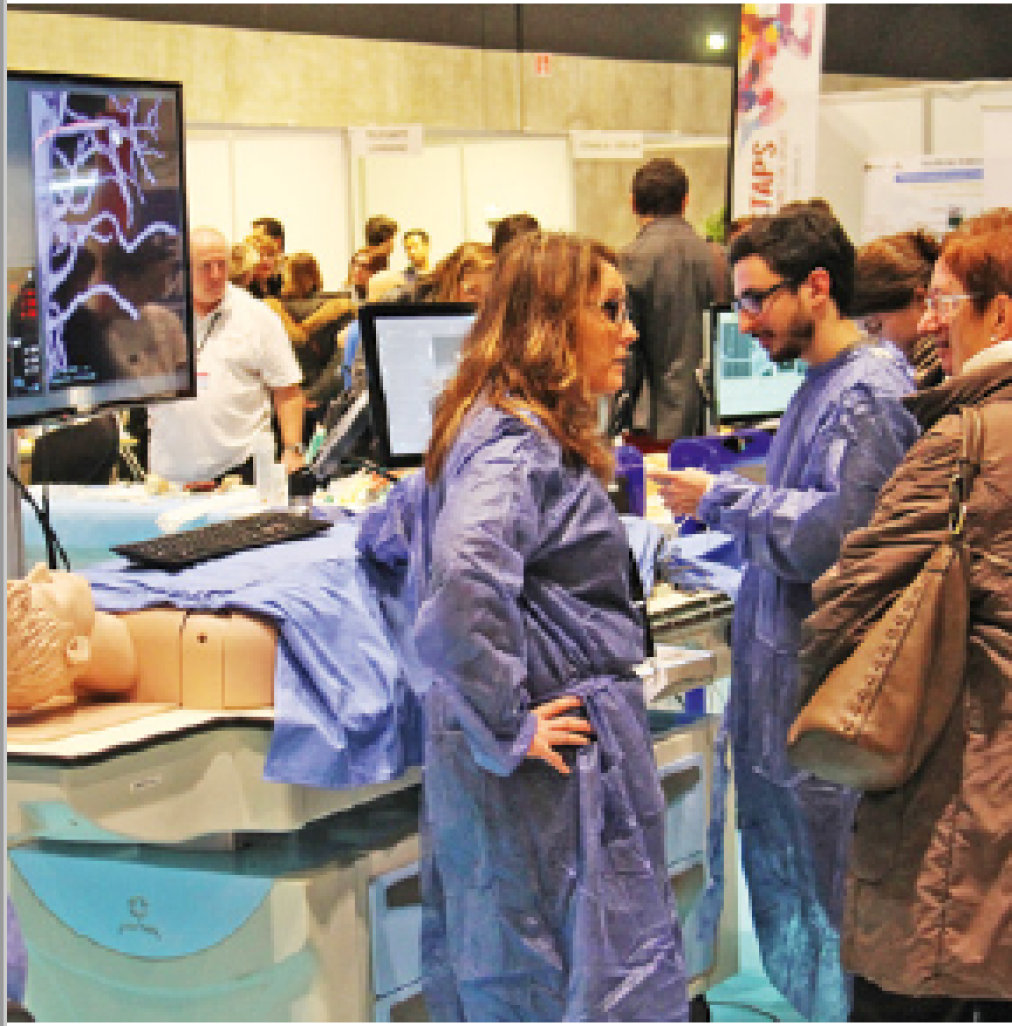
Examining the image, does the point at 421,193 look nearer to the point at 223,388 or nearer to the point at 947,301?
the point at 223,388

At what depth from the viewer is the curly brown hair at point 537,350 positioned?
7.94 feet

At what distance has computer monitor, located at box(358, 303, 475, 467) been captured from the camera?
3721 millimetres

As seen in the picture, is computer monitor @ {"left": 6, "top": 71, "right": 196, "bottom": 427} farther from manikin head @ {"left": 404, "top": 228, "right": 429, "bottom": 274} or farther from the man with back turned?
manikin head @ {"left": 404, "top": 228, "right": 429, "bottom": 274}

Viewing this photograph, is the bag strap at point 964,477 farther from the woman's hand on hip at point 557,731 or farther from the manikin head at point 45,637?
the manikin head at point 45,637

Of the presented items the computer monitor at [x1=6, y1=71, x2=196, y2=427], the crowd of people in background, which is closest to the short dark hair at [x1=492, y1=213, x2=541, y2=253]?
the crowd of people in background

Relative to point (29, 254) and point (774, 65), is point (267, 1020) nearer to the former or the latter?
point (29, 254)

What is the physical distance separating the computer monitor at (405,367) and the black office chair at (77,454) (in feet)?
6.04

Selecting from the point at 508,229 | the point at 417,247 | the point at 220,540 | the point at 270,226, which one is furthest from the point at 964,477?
the point at 417,247

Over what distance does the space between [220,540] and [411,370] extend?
877 millimetres

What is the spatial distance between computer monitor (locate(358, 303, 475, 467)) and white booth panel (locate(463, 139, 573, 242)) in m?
6.14

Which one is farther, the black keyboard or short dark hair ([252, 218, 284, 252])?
short dark hair ([252, 218, 284, 252])

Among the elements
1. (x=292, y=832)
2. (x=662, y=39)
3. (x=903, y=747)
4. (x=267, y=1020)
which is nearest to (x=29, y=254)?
(x=292, y=832)

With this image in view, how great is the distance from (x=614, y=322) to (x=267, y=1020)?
132 cm

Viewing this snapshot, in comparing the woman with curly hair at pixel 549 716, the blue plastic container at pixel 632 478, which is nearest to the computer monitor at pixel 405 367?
the blue plastic container at pixel 632 478
